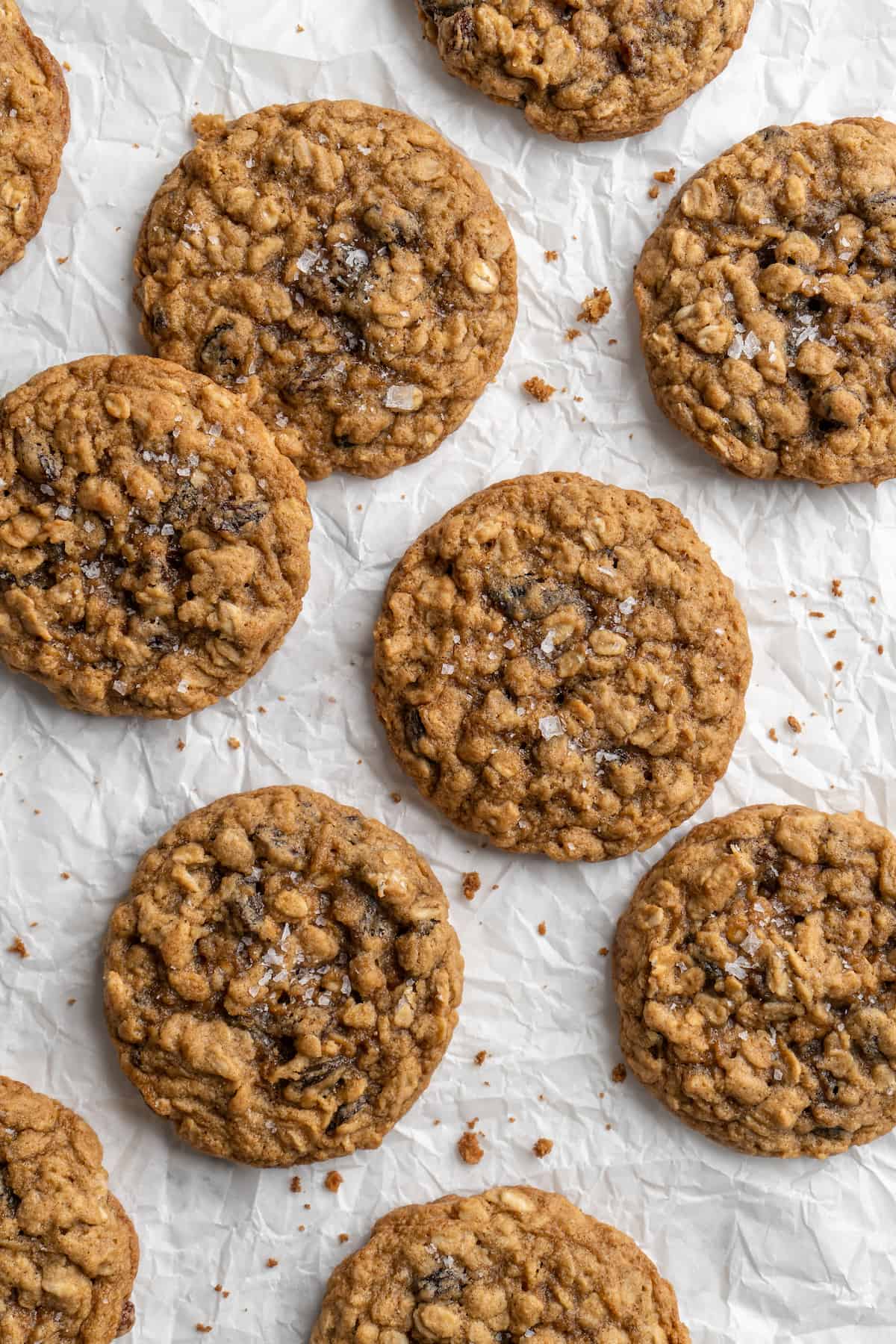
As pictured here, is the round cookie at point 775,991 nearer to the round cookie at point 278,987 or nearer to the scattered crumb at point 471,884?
the scattered crumb at point 471,884

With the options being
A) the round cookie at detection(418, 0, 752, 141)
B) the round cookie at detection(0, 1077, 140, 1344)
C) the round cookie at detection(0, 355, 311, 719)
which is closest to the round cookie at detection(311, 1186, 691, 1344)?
the round cookie at detection(0, 1077, 140, 1344)

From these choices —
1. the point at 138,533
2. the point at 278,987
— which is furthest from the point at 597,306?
→ the point at 278,987

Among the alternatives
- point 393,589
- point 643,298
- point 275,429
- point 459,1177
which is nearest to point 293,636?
point 393,589

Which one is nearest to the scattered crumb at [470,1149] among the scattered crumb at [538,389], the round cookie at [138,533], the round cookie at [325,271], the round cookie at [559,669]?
the round cookie at [559,669]

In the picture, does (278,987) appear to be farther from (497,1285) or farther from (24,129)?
(24,129)

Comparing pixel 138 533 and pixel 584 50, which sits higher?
pixel 584 50

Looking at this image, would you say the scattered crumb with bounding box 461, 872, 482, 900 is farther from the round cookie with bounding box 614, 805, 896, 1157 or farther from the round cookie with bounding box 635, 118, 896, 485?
the round cookie with bounding box 635, 118, 896, 485

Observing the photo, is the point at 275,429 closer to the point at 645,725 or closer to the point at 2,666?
the point at 2,666
